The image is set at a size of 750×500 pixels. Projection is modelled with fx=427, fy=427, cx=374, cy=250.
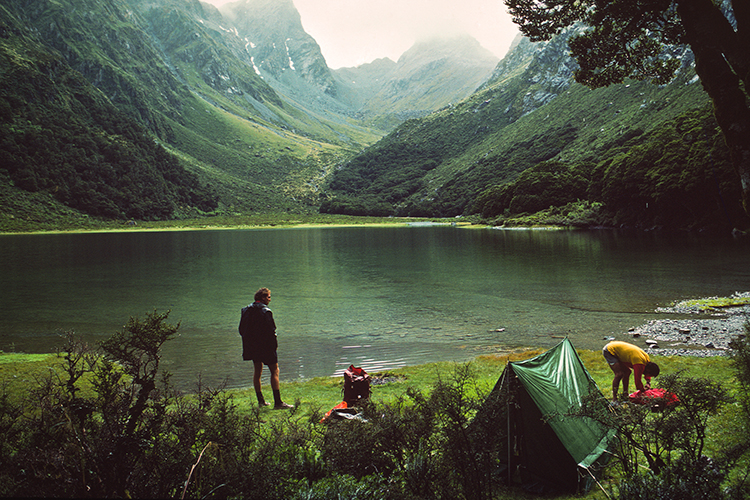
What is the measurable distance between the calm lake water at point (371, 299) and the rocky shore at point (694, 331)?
1153 millimetres

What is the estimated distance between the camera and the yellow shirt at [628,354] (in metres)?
8.70

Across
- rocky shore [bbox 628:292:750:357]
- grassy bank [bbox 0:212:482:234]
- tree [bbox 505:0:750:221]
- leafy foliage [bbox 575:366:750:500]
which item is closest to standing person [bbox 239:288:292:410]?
leafy foliage [bbox 575:366:750:500]

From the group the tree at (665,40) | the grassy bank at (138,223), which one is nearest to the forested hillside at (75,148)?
the grassy bank at (138,223)

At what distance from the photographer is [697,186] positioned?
56188 millimetres

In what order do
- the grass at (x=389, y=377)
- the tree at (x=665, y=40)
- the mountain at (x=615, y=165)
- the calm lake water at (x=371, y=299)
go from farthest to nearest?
the mountain at (x=615, y=165), the calm lake water at (x=371, y=299), the grass at (x=389, y=377), the tree at (x=665, y=40)

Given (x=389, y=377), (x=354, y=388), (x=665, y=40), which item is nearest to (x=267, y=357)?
(x=354, y=388)

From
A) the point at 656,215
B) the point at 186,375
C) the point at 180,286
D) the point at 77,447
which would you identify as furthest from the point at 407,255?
the point at 77,447

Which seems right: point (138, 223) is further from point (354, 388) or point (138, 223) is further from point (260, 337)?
point (354, 388)

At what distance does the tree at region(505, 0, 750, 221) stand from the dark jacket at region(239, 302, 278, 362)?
9292 mm

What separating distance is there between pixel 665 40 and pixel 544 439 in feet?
31.7

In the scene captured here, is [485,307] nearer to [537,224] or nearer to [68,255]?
[68,255]

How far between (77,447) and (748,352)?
9.80 metres

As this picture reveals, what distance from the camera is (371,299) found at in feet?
89.6

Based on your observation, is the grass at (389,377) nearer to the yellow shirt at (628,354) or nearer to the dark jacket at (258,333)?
the dark jacket at (258,333)
